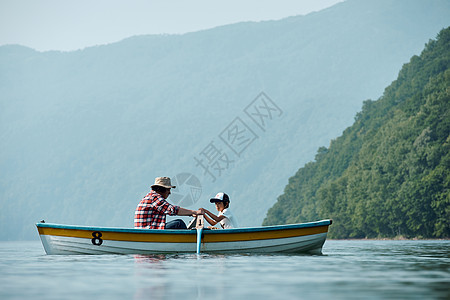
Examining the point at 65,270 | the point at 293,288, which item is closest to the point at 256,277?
the point at 293,288

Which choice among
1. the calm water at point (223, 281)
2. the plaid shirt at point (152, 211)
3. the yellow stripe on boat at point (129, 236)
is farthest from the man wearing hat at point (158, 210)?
the calm water at point (223, 281)

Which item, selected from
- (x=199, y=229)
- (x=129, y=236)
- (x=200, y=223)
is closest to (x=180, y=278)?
(x=199, y=229)

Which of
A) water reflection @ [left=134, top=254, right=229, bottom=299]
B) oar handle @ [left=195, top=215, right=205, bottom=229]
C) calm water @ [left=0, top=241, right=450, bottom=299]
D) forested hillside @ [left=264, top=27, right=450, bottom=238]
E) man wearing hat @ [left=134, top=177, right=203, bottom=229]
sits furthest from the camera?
forested hillside @ [left=264, top=27, right=450, bottom=238]

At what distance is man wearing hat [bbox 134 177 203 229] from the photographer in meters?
21.0

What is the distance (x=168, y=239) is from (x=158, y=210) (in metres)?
0.94

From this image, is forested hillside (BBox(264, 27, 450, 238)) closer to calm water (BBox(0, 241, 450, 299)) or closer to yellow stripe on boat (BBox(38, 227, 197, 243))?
yellow stripe on boat (BBox(38, 227, 197, 243))

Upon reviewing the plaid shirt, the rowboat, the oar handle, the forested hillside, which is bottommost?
the rowboat

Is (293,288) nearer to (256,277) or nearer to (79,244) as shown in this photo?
(256,277)

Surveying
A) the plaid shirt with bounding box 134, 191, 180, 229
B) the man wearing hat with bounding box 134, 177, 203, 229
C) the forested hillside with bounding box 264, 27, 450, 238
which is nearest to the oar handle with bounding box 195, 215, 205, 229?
the man wearing hat with bounding box 134, 177, 203, 229

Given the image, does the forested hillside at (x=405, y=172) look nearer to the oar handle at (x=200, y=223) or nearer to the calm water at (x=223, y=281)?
the oar handle at (x=200, y=223)

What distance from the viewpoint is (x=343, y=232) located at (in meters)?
89.8

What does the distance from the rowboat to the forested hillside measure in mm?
53502

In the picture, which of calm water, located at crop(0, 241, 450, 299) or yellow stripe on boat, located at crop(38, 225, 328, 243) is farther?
yellow stripe on boat, located at crop(38, 225, 328, 243)

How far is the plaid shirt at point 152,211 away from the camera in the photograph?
68.9 feet
